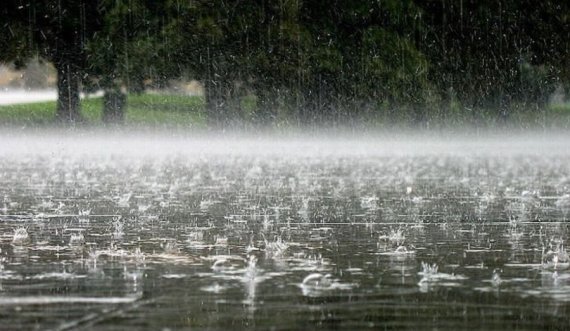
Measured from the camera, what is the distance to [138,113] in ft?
154

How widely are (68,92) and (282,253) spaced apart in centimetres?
3277

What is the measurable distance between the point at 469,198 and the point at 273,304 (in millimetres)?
7536

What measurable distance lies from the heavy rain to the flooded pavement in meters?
0.03

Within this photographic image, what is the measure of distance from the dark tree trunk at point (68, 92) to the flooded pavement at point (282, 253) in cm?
2267

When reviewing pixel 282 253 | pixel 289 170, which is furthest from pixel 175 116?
pixel 282 253

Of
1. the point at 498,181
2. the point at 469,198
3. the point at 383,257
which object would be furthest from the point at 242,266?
the point at 498,181

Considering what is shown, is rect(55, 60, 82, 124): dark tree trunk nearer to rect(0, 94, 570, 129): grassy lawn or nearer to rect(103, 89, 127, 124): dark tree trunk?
rect(0, 94, 570, 129): grassy lawn

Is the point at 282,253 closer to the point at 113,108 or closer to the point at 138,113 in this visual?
the point at 113,108

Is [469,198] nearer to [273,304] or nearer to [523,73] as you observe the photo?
[273,304]

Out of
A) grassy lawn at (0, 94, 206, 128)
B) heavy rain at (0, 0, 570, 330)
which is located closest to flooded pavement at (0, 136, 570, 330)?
heavy rain at (0, 0, 570, 330)

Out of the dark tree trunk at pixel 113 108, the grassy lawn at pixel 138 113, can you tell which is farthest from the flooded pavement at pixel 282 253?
the grassy lawn at pixel 138 113

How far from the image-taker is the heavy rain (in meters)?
5.46

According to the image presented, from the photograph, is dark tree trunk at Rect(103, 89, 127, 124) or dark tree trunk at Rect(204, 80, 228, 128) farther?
dark tree trunk at Rect(103, 89, 127, 124)

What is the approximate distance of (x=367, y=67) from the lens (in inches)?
1479
